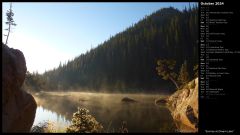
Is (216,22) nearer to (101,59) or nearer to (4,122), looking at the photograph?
(4,122)

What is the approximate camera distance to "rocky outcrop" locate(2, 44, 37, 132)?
13.4 meters

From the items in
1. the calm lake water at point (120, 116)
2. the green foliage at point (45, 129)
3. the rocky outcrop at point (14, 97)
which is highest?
the rocky outcrop at point (14, 97)

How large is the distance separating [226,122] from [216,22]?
2.65 meters

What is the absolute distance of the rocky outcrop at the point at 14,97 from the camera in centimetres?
1335

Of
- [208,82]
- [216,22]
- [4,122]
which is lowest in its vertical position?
[4,122]

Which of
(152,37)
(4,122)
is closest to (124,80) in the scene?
(152,37)

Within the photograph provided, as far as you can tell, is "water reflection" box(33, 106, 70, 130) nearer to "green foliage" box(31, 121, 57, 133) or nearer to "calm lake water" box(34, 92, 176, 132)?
"calm lake water" box(34, 92, 176, 132)

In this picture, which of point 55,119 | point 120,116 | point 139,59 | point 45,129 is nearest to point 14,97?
point 45,129

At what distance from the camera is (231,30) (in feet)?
25.2

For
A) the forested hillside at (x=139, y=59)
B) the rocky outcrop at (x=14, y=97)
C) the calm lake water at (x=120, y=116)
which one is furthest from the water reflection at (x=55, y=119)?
the forested hillside at (x=139, y=59)

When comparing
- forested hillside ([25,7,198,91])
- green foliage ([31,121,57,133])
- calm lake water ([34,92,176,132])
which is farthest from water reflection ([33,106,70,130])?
forested hillside ([25,7,198,91])

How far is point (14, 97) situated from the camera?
14.9 metres

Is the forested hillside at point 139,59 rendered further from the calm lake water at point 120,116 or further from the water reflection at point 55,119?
the water reflection at point 55,119

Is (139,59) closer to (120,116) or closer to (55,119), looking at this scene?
(120,116)
